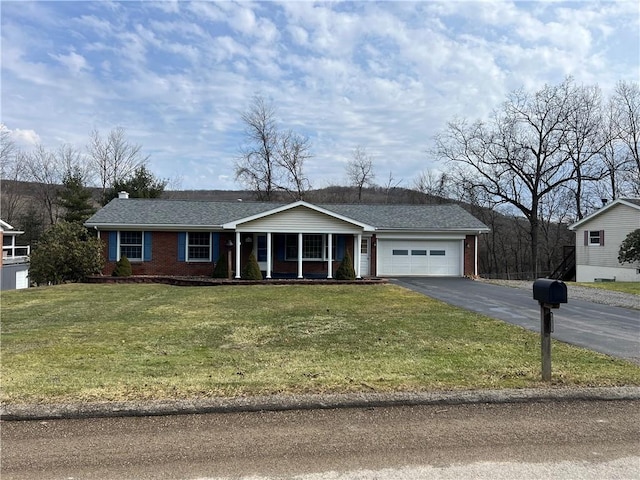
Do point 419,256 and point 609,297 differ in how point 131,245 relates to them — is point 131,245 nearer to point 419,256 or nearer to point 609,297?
point 419,256

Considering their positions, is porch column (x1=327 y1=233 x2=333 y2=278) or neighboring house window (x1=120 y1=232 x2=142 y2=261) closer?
porch column (x1=327 y1=233 x2=333 y2=278)

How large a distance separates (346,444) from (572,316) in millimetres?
8702

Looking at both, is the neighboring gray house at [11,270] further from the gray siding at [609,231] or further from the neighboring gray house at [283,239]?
the gray siding at [609,231]

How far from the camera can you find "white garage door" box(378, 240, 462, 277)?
2331 centimetres

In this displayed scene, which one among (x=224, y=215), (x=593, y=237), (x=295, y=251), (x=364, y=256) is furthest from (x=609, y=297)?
(x=224, y=215)

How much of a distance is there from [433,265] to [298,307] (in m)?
13.1

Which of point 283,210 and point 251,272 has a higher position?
point 283,210

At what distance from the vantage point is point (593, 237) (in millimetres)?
28250

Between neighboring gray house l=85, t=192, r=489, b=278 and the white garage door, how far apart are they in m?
0.05

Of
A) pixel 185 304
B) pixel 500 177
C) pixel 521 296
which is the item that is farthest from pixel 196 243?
pixel 500 177

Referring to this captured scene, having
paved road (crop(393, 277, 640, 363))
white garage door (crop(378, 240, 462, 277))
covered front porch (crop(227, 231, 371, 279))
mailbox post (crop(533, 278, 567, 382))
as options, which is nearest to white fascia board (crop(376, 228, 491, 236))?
white garage door (crop(378, 240, 462, 277))

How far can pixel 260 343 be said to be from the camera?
7188mm

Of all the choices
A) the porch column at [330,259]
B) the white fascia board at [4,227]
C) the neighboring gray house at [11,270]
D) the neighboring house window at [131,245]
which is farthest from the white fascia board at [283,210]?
the white fascia board at [4,227]

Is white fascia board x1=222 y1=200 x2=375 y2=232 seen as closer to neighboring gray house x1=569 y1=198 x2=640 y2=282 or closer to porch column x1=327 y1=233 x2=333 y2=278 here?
porch column x1=327 y1=233 x2=333 y2=278
